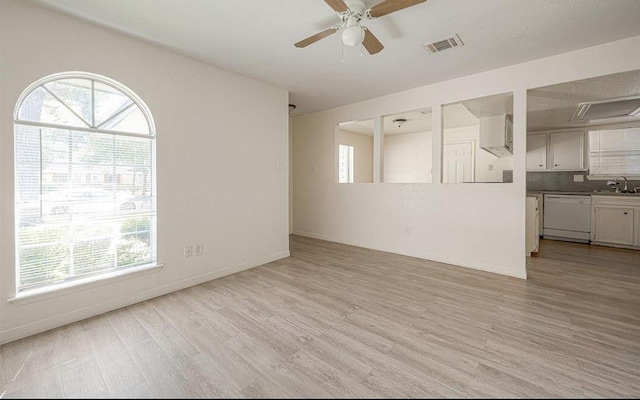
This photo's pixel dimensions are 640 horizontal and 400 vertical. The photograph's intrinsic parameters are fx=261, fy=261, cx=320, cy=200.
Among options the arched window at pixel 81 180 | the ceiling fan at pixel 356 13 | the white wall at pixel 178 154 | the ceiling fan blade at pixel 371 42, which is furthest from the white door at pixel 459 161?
the arched window at pixel 81 180

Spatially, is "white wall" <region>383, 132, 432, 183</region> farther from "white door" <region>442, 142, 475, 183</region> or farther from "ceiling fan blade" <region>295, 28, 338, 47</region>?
"ceiling fan blade" <region>295, 28, 338, 47</region>

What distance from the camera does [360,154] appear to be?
7.38 m

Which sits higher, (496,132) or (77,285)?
(496,132)

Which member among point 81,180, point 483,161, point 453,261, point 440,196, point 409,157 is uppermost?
point 409,157

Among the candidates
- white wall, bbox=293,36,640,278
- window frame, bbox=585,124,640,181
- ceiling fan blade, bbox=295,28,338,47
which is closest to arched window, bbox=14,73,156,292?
ceiling fan blade, bbox=295,28,338,47

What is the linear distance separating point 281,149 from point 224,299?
7.34ft

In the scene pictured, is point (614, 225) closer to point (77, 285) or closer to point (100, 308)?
point (100, 308)

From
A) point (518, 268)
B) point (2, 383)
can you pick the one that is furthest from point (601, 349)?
point (2, 383)

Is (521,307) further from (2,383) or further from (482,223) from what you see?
(2,383)

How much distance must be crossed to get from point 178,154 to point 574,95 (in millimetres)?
5066

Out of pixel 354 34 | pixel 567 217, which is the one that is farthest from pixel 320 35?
pixel 567 217

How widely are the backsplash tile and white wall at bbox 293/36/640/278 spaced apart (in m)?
3.61

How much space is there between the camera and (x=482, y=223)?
3.42 meters

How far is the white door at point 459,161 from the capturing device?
6.12m
